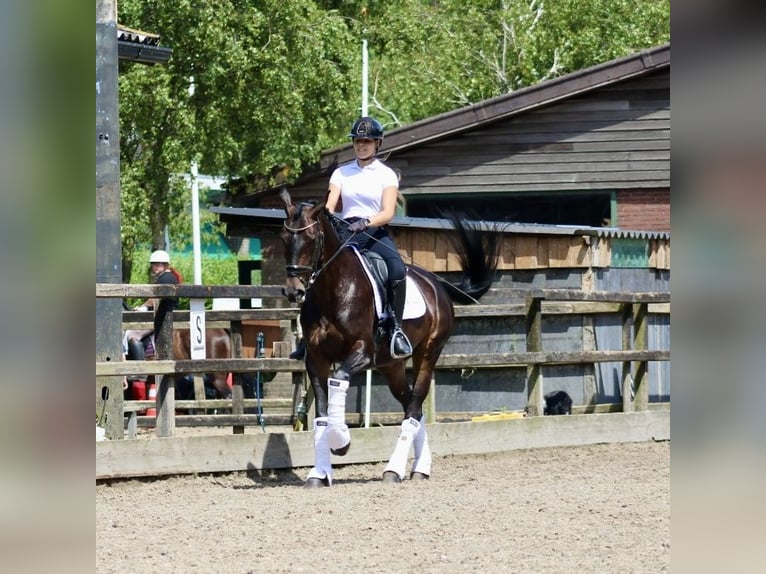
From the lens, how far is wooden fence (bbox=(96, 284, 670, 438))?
30.5ft

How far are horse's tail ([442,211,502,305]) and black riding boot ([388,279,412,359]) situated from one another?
1.89 meters

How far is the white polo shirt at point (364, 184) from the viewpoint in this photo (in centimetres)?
895

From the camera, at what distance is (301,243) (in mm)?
8375

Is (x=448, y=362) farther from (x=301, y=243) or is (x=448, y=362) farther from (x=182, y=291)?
(x=301, y=243)

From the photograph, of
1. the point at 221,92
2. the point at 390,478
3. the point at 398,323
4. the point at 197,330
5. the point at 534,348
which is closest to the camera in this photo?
the point at 390,478

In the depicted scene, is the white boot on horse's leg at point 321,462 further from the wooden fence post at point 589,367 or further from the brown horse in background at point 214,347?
the brown horse in background at point 214,347

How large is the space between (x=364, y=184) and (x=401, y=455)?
2.18m

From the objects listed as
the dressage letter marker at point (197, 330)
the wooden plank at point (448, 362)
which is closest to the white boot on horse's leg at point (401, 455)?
the wooden plank at point (448, 362)

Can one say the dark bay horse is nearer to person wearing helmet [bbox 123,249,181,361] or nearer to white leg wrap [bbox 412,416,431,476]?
white leg wrap [bbox 412,416,431,476]

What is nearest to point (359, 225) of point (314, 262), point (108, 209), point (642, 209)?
point (314, 262)
